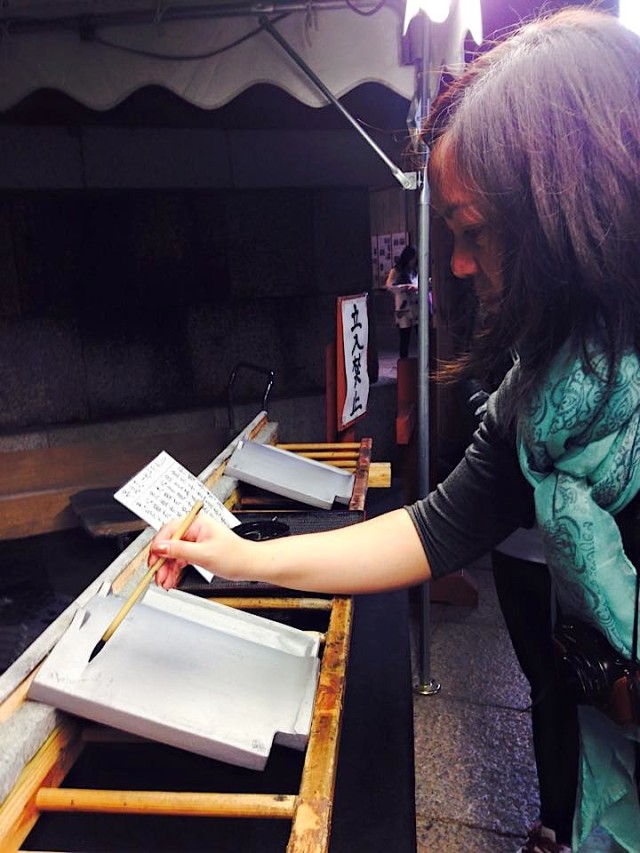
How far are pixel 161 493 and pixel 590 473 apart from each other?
1.02 metres

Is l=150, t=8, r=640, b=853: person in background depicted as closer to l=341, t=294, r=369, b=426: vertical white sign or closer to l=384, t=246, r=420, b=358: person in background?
l=341, t=294, r=369, b=426: vertical white sign

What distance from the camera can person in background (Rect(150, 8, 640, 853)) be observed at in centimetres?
98

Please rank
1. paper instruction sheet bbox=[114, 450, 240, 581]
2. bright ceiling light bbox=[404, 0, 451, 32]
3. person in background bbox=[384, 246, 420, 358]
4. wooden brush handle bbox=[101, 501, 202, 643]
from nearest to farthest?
wooden brush handle bbox=[101, 501, 202, 643] < paper instruction sheet bbox=[114, 450, 240, 581] < bright ceiling light bbox=[404, 0, 451, 32] < person in background bbox=[384, 246, 420, 358]

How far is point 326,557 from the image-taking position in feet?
4.70

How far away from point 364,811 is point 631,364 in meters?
1.09

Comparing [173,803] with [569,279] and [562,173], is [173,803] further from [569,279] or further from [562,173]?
[562,173]

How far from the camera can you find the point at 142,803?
1051 millimetres

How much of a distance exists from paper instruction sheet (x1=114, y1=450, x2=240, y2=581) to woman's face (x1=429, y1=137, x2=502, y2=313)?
0.87 meters

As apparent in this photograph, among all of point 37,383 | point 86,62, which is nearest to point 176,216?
point 37,383

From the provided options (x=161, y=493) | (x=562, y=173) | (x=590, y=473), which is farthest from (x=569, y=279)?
(x=161, y=493)

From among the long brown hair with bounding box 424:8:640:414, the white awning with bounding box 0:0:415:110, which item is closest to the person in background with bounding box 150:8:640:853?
the long brown hair with bounding box 424:8:640:414

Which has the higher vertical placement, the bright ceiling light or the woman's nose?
the bright ceiling light

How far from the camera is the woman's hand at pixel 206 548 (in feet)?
4.40

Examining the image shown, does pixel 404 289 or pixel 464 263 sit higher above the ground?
pixel 464 263
